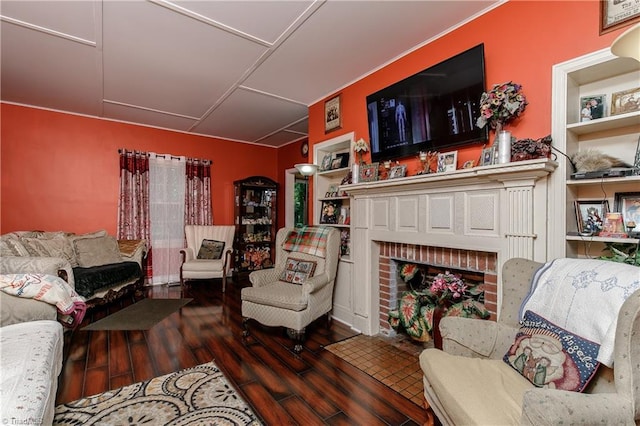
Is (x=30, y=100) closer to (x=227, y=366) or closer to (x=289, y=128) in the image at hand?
(x=289, y=128)

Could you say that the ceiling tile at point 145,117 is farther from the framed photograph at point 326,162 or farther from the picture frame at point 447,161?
the picture frame at point 447,161

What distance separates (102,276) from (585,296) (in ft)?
14.3

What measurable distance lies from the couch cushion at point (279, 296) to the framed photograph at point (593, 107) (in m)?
2.36

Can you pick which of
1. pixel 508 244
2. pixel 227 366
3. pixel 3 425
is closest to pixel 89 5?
pixel 3 425

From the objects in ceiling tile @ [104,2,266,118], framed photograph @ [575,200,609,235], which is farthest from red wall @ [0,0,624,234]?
ceiling tile @ [104,2,266,118]

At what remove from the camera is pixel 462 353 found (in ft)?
5.39

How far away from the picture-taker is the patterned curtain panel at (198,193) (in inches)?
202

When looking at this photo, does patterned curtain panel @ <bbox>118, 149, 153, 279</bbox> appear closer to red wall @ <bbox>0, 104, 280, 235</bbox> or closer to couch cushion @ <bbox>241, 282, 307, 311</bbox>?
red wall @ <bbox>0, 104, 280, 235</bbox>

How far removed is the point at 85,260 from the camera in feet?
12.5

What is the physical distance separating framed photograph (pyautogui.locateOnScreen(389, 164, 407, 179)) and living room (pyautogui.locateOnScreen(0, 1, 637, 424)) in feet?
0.22

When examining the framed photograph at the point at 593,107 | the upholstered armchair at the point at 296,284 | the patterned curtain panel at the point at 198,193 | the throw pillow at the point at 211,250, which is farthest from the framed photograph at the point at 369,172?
the patterned curtain panel at the point at 198,193

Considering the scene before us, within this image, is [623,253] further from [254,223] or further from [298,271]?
[254,223]

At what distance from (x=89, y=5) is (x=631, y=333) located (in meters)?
3.43

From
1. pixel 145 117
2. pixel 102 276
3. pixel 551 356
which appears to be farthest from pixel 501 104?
pixel 145 117
